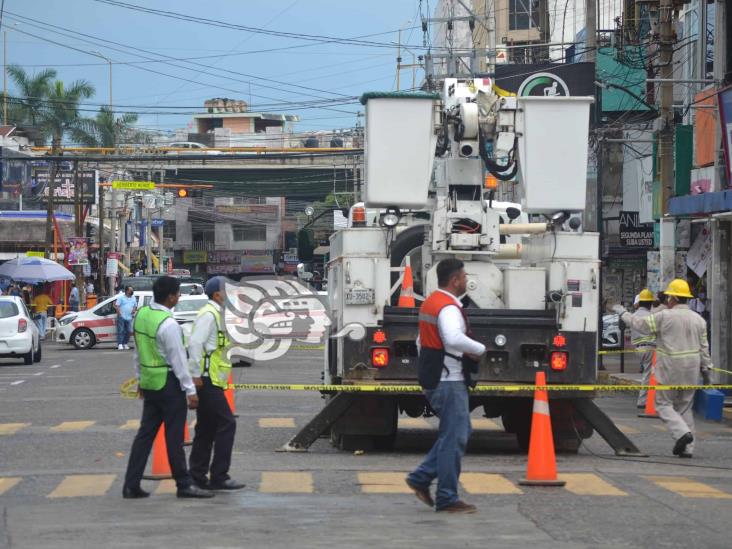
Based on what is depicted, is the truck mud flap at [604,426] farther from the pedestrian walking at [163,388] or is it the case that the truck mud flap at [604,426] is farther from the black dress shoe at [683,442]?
the pedestrian walking at [163,388]

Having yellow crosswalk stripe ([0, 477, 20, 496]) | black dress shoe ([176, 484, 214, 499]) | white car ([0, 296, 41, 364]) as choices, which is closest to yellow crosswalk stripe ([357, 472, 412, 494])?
black dress shoe ([176, 484, 214, 499])

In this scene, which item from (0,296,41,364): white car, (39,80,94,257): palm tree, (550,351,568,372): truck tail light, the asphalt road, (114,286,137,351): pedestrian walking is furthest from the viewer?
(39,80,94,257): palm tree

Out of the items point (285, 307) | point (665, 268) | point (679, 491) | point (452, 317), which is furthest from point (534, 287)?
point (285, 307)

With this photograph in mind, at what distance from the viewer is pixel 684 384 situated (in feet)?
49.5

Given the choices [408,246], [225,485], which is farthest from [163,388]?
[408,246]

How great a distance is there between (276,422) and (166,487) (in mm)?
6703

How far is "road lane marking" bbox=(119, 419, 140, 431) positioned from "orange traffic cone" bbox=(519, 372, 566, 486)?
707cm

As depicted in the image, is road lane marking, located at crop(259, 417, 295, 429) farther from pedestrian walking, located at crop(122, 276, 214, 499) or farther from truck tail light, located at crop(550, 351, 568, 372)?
pedestrian walking, located at crop(122, 276, 214, 499)

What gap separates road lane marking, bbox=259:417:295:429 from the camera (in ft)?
59.6

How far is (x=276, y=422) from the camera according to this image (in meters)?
18.7

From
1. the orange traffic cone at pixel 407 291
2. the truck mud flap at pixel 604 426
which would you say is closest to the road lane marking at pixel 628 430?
the truck mud flap at pixel 604 426

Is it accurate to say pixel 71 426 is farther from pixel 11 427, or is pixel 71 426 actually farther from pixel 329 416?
pixel 329 416

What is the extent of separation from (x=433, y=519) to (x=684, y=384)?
589cm

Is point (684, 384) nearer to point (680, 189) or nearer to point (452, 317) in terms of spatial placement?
point (452, 317)
